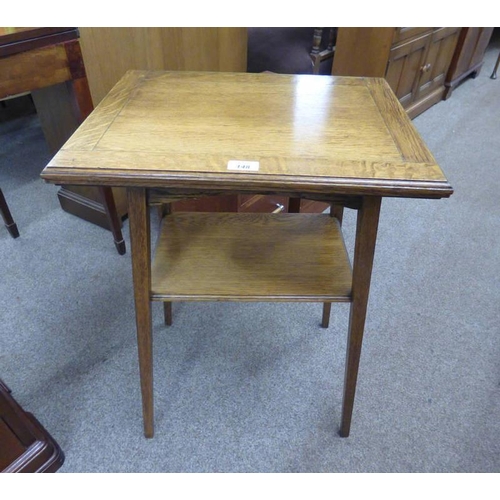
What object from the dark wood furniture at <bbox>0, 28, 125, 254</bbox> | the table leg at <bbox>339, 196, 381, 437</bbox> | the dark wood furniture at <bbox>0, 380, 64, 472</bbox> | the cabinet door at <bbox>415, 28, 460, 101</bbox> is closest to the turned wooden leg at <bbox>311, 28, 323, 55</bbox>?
the cabinet door at <bbox>415, 28, 460, 101</bbox>

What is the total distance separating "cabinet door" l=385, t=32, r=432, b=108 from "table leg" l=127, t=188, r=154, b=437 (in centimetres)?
177

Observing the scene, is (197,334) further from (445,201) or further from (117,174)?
(445,201)

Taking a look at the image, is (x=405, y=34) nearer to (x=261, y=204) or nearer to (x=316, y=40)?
(x=316, y=40)

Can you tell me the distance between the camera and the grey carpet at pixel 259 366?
0.95m

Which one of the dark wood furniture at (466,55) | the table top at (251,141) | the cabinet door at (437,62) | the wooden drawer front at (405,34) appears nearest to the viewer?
the table top at (251,141)

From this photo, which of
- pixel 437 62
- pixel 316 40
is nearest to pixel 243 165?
pixel 316 40

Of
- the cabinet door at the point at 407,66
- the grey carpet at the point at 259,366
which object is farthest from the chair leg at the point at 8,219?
the cabinet door at the point at 407,66

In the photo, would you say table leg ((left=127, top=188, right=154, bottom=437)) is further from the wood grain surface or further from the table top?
the wood grain surface

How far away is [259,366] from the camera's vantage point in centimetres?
114

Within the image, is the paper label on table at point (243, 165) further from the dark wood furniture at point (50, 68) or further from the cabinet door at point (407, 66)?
the cabinet door at point (407, 66)

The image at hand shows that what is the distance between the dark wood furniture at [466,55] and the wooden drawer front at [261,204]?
195 centimetres

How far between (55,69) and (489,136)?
2.29 metres

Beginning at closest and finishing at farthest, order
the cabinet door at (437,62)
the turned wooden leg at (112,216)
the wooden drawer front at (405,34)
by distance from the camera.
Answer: the turned wooden leg at (112,216), the wooden drawer front at (405,34), the cabinet door at (437,62)

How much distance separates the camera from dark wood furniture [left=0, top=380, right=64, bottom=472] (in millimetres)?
843
